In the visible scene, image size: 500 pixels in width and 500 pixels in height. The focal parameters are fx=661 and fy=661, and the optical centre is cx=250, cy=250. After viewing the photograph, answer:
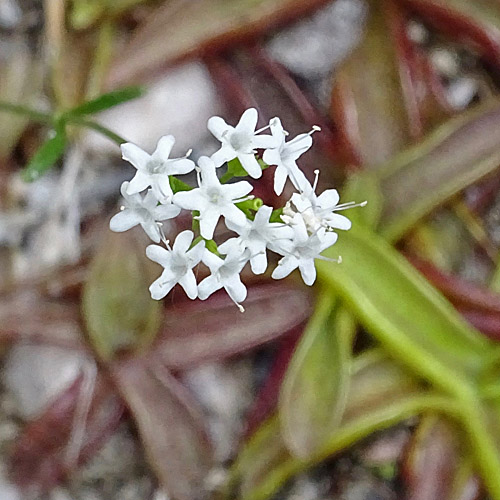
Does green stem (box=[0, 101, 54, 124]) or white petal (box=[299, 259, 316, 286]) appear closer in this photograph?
white petal (box=[299, 259, 316, 286])

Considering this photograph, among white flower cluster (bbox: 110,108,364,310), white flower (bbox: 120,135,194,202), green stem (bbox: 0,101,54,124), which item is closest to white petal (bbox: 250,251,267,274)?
white flower cluster (bbox: 110,108,364,310)

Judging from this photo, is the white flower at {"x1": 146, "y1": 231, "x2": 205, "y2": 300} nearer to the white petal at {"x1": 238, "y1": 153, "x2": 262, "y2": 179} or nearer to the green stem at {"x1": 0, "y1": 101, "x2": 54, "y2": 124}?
the white petal at {"x1": 238, "y1": 153, "x2": 262, "y2": 179}

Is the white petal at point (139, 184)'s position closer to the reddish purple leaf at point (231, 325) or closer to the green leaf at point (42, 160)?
the green leaf at point (42, 160)

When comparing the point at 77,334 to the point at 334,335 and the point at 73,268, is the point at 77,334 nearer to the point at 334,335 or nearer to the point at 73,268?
the point at 73,268

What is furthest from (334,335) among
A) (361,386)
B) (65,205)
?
(65,205)

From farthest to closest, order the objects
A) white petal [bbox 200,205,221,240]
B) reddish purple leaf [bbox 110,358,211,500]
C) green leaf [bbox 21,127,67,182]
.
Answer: reddish purple leaf [bbox 110,358,211,500] → green leaf [bbox 21,127,67,182] → white petal [bbox 200,205,221,240]

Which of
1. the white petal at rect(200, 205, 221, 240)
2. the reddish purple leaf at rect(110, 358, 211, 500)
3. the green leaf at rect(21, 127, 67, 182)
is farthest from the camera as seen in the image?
the reddish purple leaf at rect(110, 358, 211, 500)

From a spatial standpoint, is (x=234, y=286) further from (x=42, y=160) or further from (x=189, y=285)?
(x=42, y=160)
